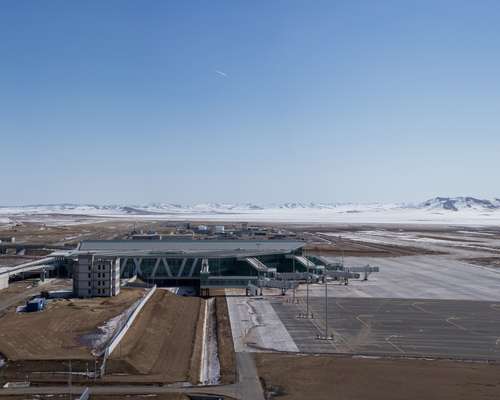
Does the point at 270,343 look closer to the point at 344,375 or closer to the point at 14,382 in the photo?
the point at 344,375

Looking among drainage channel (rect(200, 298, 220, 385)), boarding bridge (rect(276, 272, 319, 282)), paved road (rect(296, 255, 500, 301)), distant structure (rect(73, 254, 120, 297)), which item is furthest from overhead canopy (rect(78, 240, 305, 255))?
drainage channel (rect(200, 298, 220, 385))

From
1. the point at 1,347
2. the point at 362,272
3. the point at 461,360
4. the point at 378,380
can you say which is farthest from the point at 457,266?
the point at 1,347

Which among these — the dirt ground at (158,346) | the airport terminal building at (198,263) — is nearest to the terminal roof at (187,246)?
the airport terminal building at (198,263)

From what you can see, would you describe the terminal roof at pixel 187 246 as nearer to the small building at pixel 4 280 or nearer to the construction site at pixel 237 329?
the construction site at pixel 237 329

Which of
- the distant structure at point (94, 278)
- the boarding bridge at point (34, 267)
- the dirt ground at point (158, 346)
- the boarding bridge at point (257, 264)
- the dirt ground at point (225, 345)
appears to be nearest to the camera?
the dirt ground at point (158, 346)

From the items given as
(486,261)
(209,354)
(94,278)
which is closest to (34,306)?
(94,278)

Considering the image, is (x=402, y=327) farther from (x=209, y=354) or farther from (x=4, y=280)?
(x=4, y=280)
